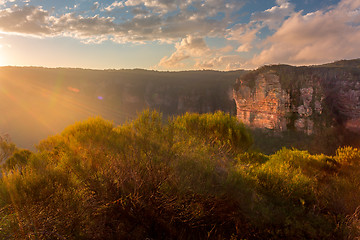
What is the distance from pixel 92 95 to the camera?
305 feet

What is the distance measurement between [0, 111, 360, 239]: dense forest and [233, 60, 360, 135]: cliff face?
29.2 metres

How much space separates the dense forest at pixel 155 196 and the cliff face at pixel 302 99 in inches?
1149

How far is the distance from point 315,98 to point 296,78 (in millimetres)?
4873

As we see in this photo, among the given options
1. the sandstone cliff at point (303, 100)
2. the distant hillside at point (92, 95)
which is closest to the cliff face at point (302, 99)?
the sandstone cliff at point (303, 100)

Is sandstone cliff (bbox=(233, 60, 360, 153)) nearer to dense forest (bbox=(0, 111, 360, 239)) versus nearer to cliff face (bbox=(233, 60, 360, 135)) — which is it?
cliff face (bbox=(233, 60, 360, 135))

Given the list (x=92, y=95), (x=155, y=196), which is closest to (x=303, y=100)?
(x=155, y=196)

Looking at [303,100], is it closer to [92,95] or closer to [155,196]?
[155,196]

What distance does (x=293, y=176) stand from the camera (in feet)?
24.7

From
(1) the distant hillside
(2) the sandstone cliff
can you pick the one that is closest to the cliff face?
(2) the sandstone cliff

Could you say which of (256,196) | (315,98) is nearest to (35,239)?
(256,196)

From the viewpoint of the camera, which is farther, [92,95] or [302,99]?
[92,95]

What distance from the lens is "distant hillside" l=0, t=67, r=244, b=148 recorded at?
73438mm

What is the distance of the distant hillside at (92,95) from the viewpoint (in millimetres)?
73438

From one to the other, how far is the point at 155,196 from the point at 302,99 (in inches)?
1447
